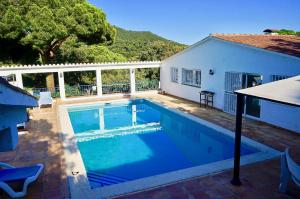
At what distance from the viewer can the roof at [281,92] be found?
16.9 ft

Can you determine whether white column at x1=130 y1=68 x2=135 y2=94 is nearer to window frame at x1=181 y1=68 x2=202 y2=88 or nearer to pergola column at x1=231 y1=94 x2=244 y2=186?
window frame at x1=181 y1=68 x2=202 y2=88

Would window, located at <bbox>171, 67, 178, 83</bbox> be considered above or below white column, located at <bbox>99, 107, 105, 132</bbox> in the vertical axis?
above

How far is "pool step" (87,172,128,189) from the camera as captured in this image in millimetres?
8195

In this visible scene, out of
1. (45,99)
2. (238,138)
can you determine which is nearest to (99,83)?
(45,99)

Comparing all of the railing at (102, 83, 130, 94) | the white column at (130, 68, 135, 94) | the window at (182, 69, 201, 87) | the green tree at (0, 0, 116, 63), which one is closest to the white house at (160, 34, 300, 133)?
the window at (182, 69, 201, 87)

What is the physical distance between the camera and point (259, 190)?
262 inches

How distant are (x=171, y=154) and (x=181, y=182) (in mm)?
3633

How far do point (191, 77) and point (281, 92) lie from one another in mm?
14321

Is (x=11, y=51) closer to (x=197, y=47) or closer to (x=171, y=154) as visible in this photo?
(x=197, y=47)

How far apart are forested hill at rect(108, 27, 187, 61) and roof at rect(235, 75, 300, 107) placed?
25569 millimetres

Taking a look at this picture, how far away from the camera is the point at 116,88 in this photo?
24109 millimetres

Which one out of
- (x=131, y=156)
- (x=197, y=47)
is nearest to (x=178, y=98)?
(x=197, y=47)

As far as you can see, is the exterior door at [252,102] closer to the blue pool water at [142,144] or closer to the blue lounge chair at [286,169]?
the blue pool water at [142,144]

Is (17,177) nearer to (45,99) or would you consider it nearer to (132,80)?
(45,99)
